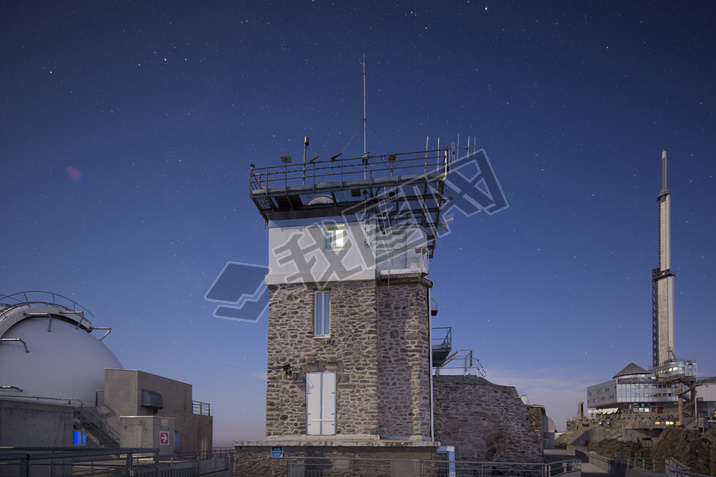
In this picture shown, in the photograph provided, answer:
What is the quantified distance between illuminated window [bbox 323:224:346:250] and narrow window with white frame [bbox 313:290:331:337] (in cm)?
157

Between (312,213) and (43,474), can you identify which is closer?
(43,474)

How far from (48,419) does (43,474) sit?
2.92 m

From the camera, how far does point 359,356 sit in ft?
58.2

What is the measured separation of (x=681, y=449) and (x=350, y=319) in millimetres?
34303

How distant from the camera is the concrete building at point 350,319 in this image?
1731cm

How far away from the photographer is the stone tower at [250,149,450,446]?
17.5m

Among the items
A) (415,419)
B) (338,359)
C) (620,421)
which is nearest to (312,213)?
(338,359)

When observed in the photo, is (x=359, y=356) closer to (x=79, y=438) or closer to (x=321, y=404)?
(x=321, y=404)

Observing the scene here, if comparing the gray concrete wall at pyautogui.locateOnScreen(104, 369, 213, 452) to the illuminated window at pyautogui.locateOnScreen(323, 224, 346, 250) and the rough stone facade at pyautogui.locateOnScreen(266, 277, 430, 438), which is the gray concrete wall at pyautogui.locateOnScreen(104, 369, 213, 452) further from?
the illuminated window at pyautogui.locateOnScreen(323, 224, 346, 250)

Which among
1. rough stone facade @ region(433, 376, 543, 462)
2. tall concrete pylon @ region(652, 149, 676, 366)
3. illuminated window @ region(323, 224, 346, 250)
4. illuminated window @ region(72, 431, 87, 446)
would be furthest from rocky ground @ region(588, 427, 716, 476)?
tall concrete pylon @ region(652, 149, 676, 366)

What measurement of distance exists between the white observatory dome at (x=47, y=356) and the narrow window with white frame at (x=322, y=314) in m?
10.7

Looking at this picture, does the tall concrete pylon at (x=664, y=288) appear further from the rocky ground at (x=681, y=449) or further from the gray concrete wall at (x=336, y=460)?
the gray concrete wall at (x=336, y=460)

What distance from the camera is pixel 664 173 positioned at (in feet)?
300

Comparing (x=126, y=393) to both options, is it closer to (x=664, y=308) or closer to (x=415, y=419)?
(x=415, y=419)
